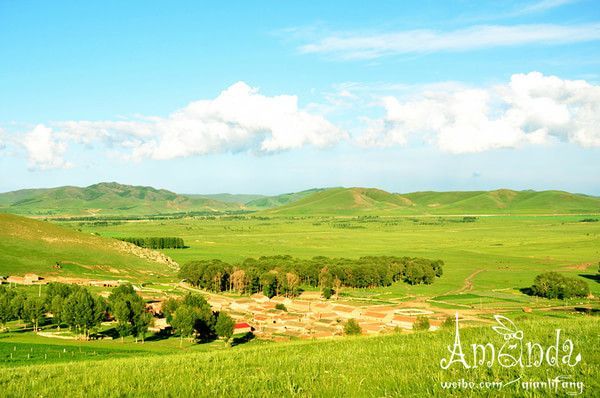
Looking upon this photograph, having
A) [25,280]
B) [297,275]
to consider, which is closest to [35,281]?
[25,280]

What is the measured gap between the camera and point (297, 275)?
342 ft

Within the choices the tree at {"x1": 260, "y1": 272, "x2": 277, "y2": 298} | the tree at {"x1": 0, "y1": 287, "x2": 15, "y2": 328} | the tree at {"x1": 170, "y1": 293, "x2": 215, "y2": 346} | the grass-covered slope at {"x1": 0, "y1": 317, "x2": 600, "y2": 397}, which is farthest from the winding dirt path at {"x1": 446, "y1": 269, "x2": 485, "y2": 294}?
the grass-covered slope at {"x1": 0, "y1": 317, "x2": 600, "y2": 397}

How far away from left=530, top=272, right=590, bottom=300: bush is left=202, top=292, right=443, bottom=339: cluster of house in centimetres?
3199

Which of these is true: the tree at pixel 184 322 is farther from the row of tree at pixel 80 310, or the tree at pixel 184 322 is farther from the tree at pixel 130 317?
the row of tree at pixel 80 310

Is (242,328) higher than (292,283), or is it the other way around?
(292,283)

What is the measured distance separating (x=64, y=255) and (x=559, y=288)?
123503 millimetres

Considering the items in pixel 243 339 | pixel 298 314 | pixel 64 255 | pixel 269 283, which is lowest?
pixel 298 314

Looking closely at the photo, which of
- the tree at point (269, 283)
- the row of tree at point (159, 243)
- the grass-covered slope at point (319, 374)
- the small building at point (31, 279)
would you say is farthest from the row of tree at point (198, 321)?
the row of tree at point (159, 243)

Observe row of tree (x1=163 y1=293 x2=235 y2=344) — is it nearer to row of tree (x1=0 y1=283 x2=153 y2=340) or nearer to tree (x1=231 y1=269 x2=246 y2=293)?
row of tree (x1=0 y1=283 x2=153 y2=340)

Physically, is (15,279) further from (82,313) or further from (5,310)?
(82,313)

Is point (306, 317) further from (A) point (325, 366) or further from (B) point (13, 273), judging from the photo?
(B) point (13, 273)

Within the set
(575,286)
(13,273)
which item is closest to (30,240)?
(13,273)

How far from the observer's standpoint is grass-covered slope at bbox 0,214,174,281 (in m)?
116

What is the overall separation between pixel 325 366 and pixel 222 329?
49794mm
